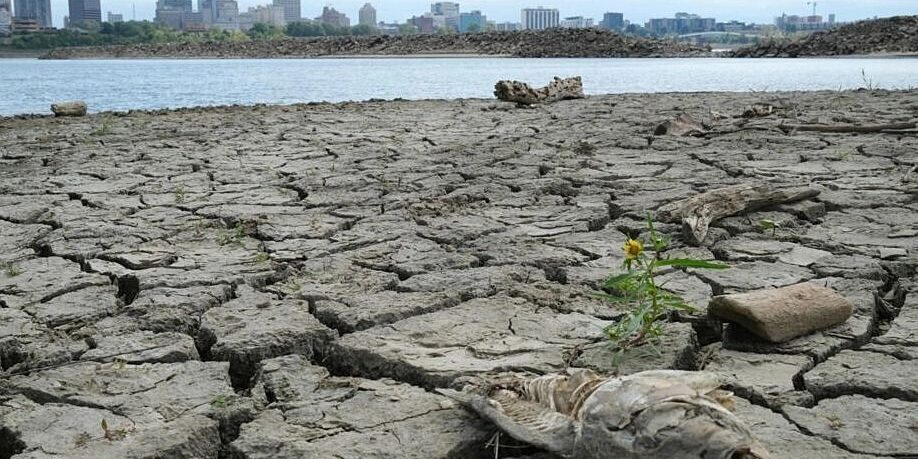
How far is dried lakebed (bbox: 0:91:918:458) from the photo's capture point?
2229mm

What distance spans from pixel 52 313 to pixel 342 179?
258cm

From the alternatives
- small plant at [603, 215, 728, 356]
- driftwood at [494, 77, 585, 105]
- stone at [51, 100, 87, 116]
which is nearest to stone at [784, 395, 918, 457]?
small plant at [603, 215, 728, 356]

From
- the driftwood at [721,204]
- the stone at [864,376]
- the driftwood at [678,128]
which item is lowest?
the stone at [864,376]

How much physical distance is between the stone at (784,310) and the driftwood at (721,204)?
1.07 metres

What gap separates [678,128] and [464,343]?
4721 millimetres

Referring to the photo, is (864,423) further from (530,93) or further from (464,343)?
(530,93)

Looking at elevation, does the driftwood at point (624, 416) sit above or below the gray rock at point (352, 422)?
above

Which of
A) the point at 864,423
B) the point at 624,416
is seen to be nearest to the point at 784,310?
the point at 864,423

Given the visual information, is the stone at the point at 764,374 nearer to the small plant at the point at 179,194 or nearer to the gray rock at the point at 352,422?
the gray rock at the point at 352,422

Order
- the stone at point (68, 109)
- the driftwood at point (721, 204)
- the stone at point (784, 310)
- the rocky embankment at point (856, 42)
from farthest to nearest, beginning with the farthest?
the rocky embankment at point (856, 42)
the stone at point (68, 109)
the driftwood at point (721, 204)
the stone at point (784, 310)

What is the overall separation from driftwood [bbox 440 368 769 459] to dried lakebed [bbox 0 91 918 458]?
9 centimetres

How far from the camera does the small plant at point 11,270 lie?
348 cm

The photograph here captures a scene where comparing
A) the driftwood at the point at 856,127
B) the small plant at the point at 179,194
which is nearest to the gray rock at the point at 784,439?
the small plant at the point at 179,194

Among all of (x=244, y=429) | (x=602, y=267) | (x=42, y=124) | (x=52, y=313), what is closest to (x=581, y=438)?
(x=244, y=429)
